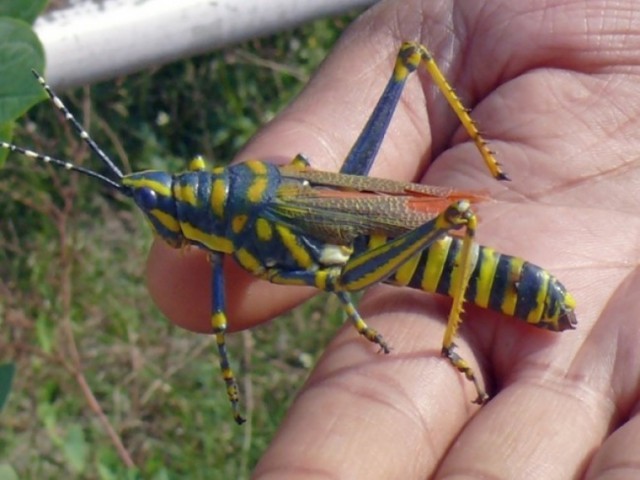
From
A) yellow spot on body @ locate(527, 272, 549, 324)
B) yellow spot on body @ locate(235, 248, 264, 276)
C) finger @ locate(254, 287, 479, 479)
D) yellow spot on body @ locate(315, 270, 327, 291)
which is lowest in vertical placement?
finger @ locate(254, 287, 479, 479)

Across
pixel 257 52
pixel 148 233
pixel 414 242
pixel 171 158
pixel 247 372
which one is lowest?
pixel 247 372

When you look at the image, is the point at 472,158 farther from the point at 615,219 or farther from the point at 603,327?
the point at 603,327

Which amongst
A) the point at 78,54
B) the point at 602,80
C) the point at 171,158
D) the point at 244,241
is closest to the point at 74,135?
the point at 171,158

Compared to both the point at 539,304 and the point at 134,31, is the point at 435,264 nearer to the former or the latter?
the point at 539,304

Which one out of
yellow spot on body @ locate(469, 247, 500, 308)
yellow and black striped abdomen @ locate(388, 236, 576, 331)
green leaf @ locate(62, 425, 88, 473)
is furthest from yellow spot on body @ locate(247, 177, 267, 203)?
green leaf @ locate(62, 425, 88, 473)

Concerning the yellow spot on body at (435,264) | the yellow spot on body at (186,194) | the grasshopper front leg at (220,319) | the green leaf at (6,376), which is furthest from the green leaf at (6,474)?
the yellow spot on body at (435,264)

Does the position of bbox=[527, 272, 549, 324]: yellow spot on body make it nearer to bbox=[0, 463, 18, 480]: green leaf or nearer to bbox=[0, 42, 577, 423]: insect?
bbox=[0, 42, 577, 423]: insect
